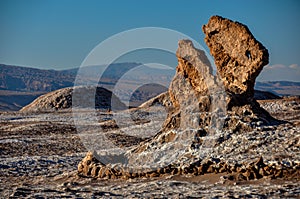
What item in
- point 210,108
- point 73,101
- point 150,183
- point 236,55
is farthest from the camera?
point 73,101

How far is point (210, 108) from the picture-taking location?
1208 cm

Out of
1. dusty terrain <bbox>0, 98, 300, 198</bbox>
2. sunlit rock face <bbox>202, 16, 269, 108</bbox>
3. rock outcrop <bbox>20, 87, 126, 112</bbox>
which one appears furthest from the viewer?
rock outcrop <bbox>20, 87, 126, 112</bbox>

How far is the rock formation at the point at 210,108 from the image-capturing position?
11227 mm

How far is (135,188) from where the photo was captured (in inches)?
390

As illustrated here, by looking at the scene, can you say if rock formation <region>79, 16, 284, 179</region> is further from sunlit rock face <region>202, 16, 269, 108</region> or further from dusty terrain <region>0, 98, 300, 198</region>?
dusty terrain <region>0, 98, 300, 198</region>

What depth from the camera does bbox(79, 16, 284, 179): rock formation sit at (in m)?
11.2

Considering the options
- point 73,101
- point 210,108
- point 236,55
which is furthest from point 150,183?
point 73,101

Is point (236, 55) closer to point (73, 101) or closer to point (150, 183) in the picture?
point (150, 183)

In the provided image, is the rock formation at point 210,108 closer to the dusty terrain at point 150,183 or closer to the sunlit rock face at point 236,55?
the sunlit rock face at point 236,55

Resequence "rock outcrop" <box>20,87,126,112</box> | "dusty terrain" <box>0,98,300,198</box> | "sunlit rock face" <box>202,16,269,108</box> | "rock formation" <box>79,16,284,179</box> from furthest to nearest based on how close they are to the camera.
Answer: "rock outcrop" <box>20,87,126,112</box> → "sunlit rock face" <box>202,16,269,108</box> → "rock formation" <box>79,16,284,179</box> → "dusty terrain" <box>0,98,300,198</box>

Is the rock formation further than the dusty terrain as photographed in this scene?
Yes

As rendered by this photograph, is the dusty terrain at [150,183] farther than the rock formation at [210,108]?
No

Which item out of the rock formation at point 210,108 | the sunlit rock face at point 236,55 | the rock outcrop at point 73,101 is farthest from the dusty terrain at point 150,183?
the rock outcrop at point 73,101

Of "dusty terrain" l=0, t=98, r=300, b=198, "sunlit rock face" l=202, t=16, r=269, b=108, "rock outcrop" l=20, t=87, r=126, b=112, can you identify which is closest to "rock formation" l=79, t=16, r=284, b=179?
"sunlit rock face" l=202, t=16, r=269, b=108
